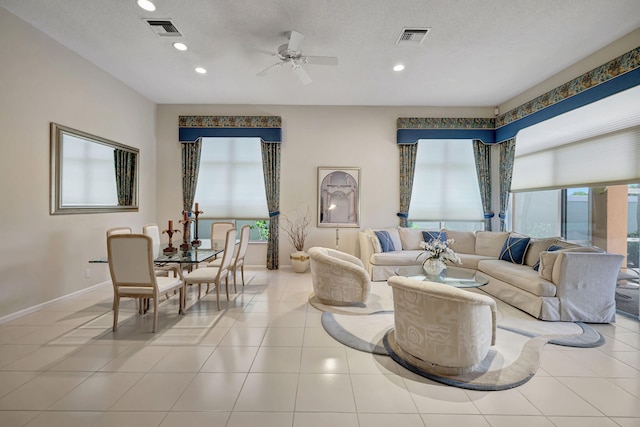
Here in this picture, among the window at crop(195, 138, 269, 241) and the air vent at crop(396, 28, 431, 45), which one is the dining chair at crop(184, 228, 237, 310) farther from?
the air vent at crop(396, 28, 431, 45)

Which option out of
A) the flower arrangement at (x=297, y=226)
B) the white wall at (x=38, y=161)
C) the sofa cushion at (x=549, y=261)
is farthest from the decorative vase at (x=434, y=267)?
the white wall at (x=38, y=161)

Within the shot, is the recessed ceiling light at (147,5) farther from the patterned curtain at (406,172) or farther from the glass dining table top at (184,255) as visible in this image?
the patterned curtain at (406,172)

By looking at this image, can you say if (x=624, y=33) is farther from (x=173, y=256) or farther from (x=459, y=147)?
(x=173, y=256)

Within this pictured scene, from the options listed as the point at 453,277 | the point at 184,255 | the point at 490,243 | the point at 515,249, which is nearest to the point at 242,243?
the point at 184,255

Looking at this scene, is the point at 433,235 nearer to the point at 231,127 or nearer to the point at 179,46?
the point at 231,127

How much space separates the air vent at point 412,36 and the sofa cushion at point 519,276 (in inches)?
127

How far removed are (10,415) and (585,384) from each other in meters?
3.98

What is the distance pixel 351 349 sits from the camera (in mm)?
2490

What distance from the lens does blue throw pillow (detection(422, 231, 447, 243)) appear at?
5137 millimetres

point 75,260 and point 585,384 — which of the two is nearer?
point 585,384

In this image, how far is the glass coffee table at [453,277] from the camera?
9.68 feet

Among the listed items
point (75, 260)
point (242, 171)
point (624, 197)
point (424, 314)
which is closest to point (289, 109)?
point (242, 171)

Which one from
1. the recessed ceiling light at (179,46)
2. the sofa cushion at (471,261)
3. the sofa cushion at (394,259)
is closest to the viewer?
the recessed ceiling light at (179,46)

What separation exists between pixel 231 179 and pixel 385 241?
11.0ft
